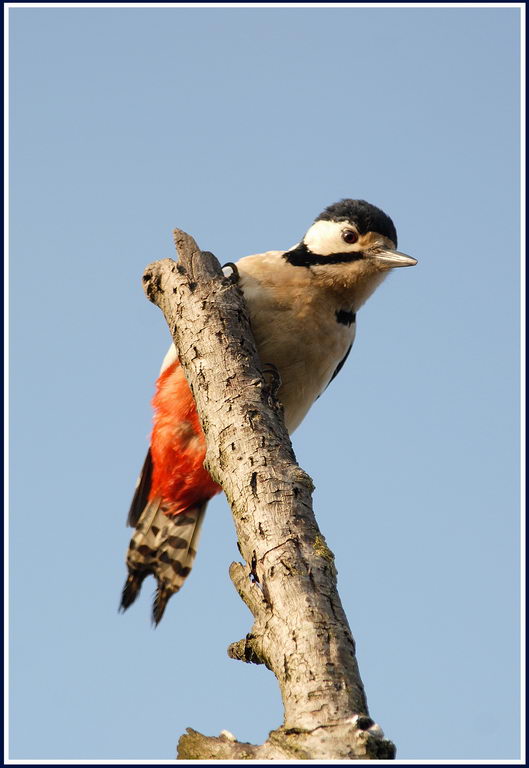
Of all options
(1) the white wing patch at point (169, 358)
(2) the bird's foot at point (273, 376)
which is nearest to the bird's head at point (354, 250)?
(2) the bird's foot at point (273, 376)

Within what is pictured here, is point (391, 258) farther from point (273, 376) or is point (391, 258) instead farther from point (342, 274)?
point (273, 376)

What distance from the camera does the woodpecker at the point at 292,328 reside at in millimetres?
5219

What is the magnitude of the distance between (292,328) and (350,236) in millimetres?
894

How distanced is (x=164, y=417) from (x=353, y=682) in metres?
3.14

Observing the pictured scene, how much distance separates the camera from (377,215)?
5.73m

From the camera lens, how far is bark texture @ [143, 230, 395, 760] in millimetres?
2652

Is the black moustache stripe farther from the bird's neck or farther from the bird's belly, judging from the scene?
the bird's belly

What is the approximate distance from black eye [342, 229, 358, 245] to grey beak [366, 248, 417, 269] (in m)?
0.15

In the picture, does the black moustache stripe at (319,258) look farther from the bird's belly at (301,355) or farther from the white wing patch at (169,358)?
the white wing patch at (169,358)

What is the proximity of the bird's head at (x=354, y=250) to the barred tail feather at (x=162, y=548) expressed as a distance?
2.01 metres

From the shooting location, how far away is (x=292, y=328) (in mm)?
5188

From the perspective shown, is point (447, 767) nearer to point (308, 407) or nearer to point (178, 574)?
point (308, 407)

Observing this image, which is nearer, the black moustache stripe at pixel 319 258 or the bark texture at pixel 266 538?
the bark texture at pixel 266 538

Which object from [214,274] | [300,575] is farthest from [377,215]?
[300,575]
